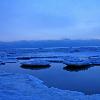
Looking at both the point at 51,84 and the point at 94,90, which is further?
the point at 51,84

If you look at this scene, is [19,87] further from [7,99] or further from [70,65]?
[70,65]

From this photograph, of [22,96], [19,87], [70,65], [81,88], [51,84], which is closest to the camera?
[22,96]

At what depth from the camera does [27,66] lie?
2084cm

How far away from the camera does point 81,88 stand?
423 inches

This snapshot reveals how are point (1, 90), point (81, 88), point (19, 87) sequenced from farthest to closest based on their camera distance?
point (81, 88) → point (19, 87) → point (1, 90)

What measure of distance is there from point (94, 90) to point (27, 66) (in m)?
11.2

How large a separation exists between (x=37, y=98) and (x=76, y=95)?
58.8 inches

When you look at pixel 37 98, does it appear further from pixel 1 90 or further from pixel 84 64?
pixel 84 64

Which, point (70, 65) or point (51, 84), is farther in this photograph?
point (70, 65)

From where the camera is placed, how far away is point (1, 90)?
8.99m

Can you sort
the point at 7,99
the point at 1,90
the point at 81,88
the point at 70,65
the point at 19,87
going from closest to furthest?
the point at 7,99 → the point at 1,90 → the point at 19,87 → the point at 81,88 → the point at 70,65

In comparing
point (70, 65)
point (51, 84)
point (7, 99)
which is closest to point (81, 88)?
point (51, 84)

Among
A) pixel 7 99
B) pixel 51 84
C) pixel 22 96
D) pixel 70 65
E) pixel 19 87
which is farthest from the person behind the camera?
pixel 70 65

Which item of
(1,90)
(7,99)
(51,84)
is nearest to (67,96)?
(7,99)
